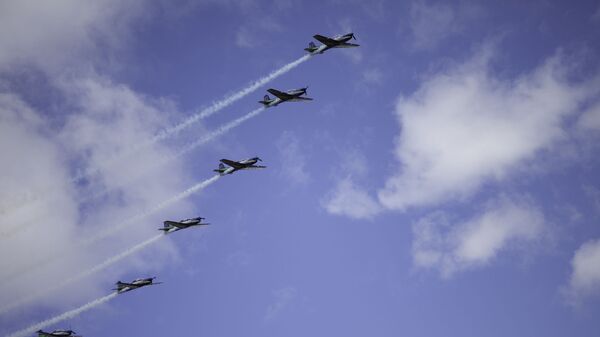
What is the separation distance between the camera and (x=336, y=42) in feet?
513

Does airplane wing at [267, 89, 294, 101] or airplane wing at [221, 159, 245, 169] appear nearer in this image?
airplane wing at [267, 89, 294, 101]

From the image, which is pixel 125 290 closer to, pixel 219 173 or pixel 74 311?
pixel 74 311

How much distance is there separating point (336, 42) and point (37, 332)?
9055cm

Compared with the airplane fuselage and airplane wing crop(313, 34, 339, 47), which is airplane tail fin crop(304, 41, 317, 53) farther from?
the airplane fuselage

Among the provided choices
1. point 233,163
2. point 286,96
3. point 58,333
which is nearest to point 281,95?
point 286,96

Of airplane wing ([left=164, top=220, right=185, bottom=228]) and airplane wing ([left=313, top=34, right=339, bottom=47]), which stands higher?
airplane wing ([left=313, top=34, right=339, bottom=47])

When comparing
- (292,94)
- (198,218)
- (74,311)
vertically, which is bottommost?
(74,311)

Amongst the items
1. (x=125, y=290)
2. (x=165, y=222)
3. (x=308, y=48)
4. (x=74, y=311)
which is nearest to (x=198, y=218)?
(x=165, y=222)

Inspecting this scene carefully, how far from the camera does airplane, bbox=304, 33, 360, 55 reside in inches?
6127

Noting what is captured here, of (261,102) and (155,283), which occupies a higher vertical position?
(261,102)

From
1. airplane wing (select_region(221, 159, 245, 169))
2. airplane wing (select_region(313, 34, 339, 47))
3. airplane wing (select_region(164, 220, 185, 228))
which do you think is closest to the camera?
airplane wing (select_region(313, 34, 339, 47))

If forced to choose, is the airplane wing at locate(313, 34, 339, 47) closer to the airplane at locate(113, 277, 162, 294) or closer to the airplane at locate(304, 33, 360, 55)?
the airplane at locate(304, 33, 360, 55)

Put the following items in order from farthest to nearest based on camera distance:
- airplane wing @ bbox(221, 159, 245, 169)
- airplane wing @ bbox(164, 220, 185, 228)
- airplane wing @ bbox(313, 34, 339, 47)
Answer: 1. airplane wing @ bbox(164, 220, 185, 228)
2. airplane wing @ bbox(221, 159, 245, 169)
3. airplane wing @ bbox(313, 34, 339, 47)

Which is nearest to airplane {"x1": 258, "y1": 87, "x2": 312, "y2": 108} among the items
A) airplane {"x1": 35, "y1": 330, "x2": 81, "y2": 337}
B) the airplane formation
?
the airplane formation
